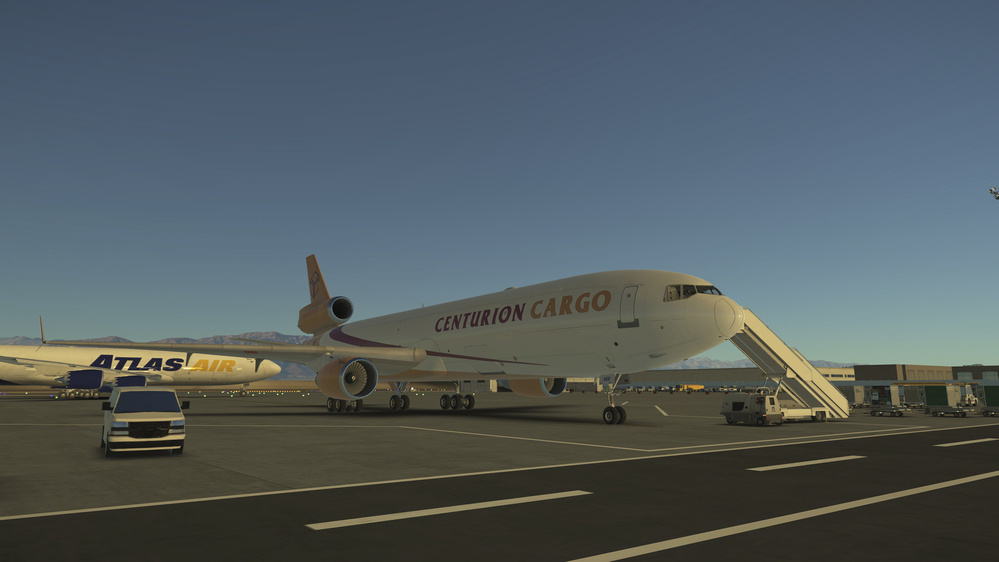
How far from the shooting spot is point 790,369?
2850cm

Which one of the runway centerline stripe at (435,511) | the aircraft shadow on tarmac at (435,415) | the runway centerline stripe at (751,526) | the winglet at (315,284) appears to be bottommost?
the aircraft shadow on tarmac at (435,415)

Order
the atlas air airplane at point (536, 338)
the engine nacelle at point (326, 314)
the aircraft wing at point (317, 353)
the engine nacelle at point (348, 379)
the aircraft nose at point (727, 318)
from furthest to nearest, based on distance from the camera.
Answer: the engine nacelle at point (326, 314) → the aircraft wing at point (317, 353) → the engine nacelle at point (348, 379) → the atlas air airplane at point (536, 338) → the aircraft nose at point (727, 318)

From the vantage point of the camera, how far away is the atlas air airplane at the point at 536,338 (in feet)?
70.1

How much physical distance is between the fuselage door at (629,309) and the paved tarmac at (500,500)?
512 cm

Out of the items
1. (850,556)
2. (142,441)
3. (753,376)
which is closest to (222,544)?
(850,556)

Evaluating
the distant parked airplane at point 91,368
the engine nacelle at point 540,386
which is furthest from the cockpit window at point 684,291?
the distant parked airplane at point 91,368

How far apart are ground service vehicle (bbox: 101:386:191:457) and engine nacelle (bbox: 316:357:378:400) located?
43.2ft

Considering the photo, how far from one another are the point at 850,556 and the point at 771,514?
2034 mm

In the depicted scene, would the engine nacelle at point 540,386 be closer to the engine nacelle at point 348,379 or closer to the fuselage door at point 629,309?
the engine nacelle at point 348,379

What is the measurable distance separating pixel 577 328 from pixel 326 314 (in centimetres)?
2246

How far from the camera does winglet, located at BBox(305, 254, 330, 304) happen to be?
42.6m

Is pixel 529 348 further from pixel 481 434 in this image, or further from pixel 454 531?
pixel 454 531

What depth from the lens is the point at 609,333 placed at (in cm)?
2261

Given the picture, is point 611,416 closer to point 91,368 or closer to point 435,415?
point 435,415
